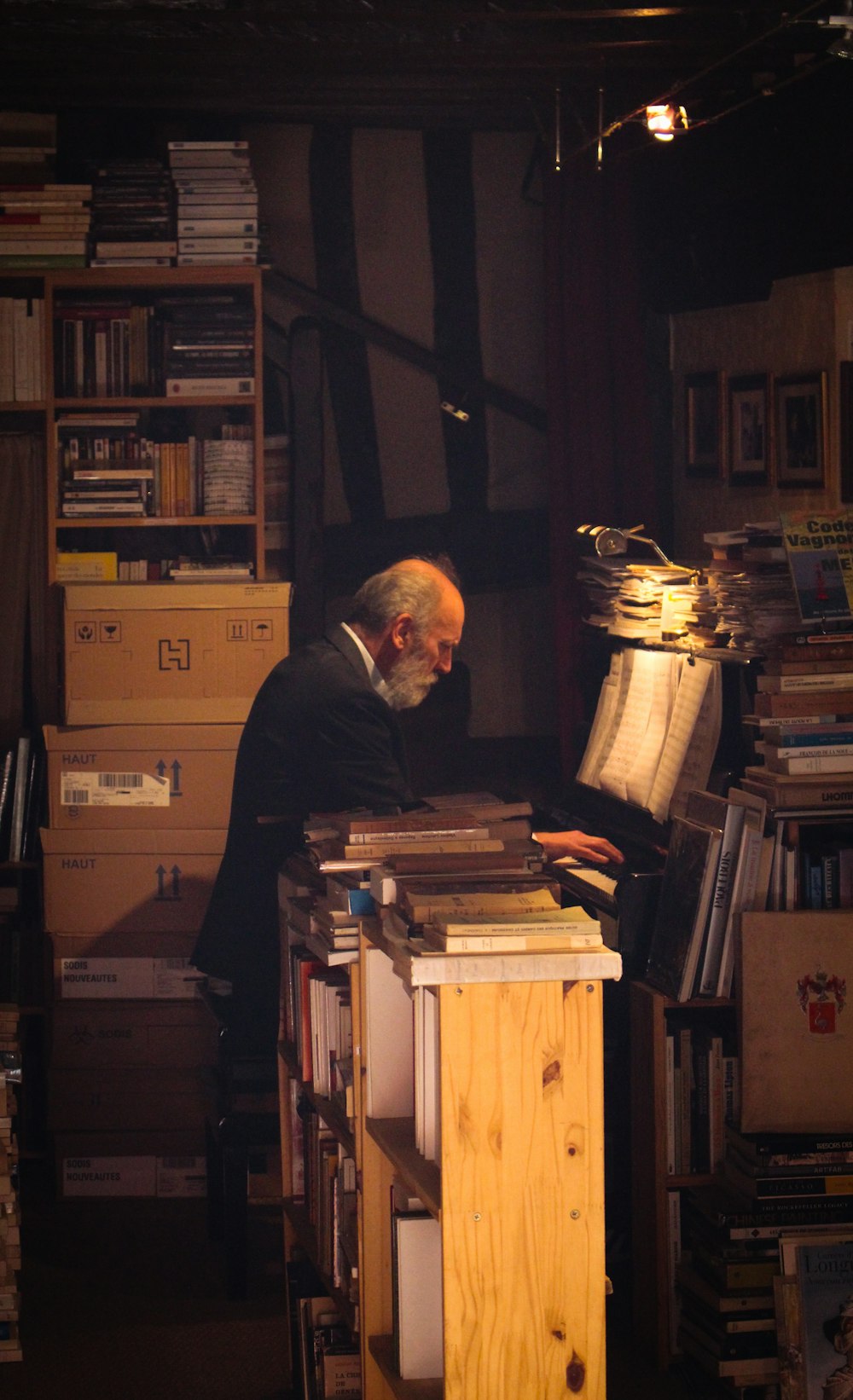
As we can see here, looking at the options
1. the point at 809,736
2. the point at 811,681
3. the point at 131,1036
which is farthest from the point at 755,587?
the point at 131,1036

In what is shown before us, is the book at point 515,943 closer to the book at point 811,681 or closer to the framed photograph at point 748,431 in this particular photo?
the book at point 811,681

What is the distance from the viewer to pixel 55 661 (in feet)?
16.6

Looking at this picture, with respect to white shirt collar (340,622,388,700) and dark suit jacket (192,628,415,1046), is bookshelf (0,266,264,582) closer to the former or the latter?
white shirt collar (340,622,388,700)

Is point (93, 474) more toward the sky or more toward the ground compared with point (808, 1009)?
more toward the sky

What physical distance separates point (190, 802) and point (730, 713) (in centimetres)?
167

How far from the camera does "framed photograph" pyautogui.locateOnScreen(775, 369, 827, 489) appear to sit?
440 centimetres

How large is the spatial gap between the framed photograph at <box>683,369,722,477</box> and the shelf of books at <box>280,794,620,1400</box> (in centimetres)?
219

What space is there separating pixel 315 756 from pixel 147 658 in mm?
802

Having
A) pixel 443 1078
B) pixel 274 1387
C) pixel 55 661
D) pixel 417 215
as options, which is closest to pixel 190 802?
pixel 55 661

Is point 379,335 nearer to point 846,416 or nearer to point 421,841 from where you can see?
point 846,416

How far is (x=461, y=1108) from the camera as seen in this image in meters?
2.42

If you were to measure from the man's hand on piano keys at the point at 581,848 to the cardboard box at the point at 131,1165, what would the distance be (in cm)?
150

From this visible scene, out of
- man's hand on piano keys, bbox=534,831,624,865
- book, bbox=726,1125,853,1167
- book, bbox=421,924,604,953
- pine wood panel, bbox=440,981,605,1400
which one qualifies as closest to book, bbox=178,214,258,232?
man's hand on piano keys, bbox=534,831,624,865

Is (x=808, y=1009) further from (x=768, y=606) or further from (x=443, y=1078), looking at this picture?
(x=443, y=1078)
